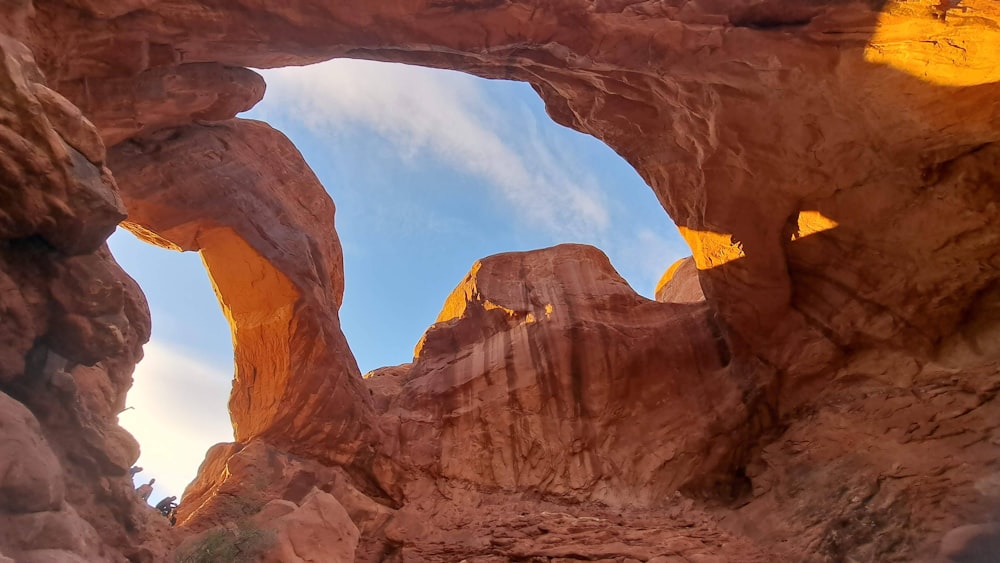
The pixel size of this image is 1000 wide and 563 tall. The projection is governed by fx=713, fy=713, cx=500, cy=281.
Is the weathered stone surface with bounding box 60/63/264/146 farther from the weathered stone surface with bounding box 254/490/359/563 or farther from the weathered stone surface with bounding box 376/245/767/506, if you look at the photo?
the weathered stone surface with bounding box 376/245/767/506

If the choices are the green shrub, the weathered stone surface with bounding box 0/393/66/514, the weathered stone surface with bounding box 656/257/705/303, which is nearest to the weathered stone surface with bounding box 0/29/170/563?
the weathered stone surface with bounding box 0/393/66/514

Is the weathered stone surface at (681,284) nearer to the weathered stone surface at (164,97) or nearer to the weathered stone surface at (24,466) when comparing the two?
the weathered stone surface at (164,97)

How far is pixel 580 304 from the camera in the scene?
55.5 ft

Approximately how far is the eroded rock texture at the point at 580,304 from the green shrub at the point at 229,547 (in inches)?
13.0

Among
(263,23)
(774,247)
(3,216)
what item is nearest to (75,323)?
(3,216)

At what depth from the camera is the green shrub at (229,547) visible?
8859mm

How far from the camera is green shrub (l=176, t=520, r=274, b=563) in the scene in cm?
886

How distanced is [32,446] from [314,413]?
7.37m

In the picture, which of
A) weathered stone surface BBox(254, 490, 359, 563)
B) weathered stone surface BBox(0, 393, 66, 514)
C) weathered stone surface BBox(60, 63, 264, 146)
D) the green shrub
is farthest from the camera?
weathered stone surface BBox(60, 63, 264, 146)

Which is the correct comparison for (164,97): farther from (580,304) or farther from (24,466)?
(580,304)

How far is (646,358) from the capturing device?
15852 millimetres

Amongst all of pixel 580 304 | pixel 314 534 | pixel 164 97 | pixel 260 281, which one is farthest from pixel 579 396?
pixel 164 97

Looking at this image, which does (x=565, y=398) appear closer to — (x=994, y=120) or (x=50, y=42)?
(x=994, y=120)

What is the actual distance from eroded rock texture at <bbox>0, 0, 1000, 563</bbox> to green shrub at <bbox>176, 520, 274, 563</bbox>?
1.08 feet
